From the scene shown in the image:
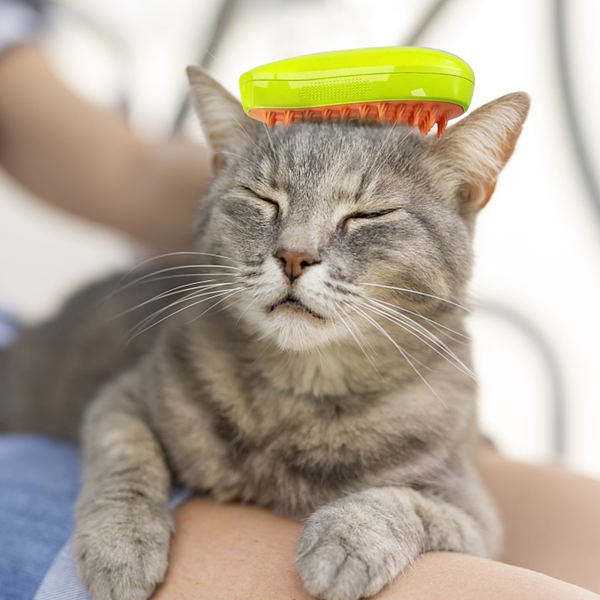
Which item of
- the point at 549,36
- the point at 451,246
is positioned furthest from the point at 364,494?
the point at 549,36

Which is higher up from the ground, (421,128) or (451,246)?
(421,128)

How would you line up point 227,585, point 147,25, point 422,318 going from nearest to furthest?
point 227,585
point 422,318
point 147,25

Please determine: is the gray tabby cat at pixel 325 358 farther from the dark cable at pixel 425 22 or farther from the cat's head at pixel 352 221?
the dark cable at pixel 425 22

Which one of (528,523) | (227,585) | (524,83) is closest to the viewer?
(227,585)

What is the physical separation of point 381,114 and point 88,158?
3.42 ft

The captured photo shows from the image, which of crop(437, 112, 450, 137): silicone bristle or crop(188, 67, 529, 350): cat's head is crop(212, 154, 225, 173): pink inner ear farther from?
crop(437, 112, 450, 137): silicone bristle

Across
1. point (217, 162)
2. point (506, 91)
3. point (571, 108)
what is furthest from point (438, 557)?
point (571, 108)

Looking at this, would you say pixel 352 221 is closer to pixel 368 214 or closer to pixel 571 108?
pixel 368 214

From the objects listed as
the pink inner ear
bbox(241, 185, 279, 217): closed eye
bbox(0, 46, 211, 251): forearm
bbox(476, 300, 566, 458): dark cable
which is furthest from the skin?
bbox(0, 46, 211, 251): forearm

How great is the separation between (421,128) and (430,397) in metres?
0.42

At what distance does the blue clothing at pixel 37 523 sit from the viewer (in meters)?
0.69

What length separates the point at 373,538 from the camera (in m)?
0.66

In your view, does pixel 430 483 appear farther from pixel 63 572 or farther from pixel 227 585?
pixel 63 572

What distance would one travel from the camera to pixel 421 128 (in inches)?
32.3
